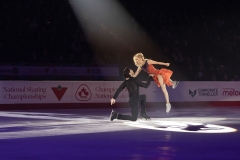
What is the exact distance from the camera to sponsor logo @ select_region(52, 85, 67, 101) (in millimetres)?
19672

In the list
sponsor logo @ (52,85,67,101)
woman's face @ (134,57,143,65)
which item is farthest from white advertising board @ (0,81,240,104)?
woman's face @ (134,57,143,65)

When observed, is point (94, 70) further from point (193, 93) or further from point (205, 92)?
point (205, 92)

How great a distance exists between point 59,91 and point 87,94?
4.08ft

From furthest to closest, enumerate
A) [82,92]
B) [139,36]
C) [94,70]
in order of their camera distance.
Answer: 1. [139,36]
2. [94,70]
3. [82,92]

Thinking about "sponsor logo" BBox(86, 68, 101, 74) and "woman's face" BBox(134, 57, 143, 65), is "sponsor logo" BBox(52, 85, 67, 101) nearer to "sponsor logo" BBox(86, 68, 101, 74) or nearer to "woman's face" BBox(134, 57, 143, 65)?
"sponsor logo" BBox(86, 68, 101, 74)

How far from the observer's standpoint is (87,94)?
20.1 meters

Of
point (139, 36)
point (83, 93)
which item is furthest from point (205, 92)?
point (83, 93)

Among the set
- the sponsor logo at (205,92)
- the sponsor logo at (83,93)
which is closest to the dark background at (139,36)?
the sponsor logo at (83,93)

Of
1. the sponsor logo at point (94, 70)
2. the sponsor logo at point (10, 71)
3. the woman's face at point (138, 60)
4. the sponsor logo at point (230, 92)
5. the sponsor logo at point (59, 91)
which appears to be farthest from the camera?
the sponsor logo at point (230, 92)

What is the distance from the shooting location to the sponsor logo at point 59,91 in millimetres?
19672

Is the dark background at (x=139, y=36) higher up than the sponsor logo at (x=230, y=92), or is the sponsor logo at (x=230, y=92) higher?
the dark background at (x=139, y=36)

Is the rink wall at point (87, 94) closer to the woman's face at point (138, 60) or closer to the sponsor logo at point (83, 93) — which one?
the sponsor logo at point (83, 93)

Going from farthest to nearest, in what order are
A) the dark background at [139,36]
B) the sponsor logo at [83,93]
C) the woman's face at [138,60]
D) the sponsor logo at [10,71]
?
1. the dark background at [139,36]
2. the sponsor logo at [10,71]
3. the sponsor logo at [83,93]
4. the woman's face at [138,60]

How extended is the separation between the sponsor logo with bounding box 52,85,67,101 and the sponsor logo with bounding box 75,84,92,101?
594 millimetres
